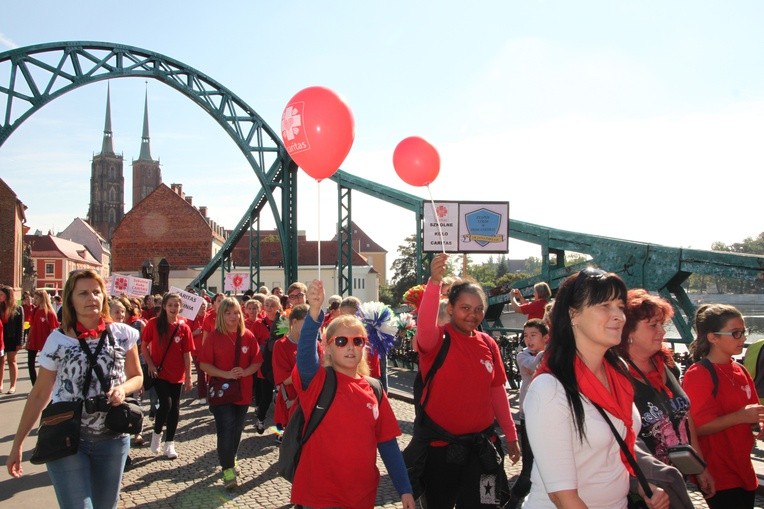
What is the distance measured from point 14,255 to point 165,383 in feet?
164

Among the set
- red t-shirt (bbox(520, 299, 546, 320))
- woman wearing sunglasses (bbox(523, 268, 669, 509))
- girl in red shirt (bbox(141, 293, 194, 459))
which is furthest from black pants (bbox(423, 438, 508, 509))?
red t-shirt (bbox(520, 299, 546, 320))

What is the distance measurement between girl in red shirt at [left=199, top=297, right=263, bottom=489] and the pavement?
0.29 meters

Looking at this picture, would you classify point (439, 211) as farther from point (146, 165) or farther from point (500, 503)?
point (146, 165)

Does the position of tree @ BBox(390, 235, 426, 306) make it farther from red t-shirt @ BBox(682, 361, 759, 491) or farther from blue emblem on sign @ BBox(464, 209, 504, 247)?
red t-shirt @ BBox(682, 361, 759, 491)

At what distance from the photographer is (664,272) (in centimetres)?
1016

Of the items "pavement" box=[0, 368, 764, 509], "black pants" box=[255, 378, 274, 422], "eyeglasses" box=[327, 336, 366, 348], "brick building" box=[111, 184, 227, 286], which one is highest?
"brick building" box=[111, 184, 227, 286]

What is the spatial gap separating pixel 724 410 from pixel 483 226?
11.7m

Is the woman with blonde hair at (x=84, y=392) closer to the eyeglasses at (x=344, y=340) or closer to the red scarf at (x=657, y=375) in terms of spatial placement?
the eyeglasses at (x=344, y=340)

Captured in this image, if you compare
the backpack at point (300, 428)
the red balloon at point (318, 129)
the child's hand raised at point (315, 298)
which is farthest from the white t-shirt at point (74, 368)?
the red balloon at point (318, 129)

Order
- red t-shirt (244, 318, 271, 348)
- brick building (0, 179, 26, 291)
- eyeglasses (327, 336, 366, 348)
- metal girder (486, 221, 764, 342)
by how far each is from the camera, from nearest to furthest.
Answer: eyeglasses (327, 336, 366, 348) → red t-shirt (244, 318, 271, 348) → metal girder (486, 221, 764, 342) → brick building (0, 179, 26, 291)

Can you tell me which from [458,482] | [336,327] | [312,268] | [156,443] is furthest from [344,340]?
[312,268]

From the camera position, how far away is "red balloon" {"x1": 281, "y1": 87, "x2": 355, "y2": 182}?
5.23m

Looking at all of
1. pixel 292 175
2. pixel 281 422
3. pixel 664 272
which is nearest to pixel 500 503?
pixel 281 422

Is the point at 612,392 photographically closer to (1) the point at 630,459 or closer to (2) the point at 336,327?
(1) the point at 630,459
